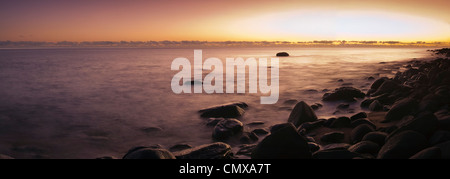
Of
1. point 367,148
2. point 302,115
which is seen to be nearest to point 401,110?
point 302,115

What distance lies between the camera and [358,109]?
720 centimetres

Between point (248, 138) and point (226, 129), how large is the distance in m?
0.48

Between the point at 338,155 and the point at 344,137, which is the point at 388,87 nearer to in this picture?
the point at 344,137

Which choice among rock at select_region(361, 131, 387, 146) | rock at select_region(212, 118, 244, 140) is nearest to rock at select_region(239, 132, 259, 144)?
rock at select_region(212, 118, 244, 140)

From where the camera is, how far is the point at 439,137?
3549 mm

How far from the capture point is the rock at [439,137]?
3504 millimetres

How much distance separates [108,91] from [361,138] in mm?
10728

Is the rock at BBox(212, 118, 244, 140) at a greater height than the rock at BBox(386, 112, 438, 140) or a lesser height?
lesser

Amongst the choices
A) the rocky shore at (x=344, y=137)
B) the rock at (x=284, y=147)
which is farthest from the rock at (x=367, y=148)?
the rock at (x=284, y=147)

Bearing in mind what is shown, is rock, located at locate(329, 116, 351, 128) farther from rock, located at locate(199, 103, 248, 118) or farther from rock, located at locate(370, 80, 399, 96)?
rock, located at locate(370, 80, 399, 96)

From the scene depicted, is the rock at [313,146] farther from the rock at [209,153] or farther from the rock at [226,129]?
the rock at [226,129]

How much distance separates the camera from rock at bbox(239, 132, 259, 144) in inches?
203

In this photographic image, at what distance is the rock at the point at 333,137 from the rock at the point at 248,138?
1212 millimetres

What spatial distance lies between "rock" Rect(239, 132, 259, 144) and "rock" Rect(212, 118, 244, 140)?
7.8 inches
